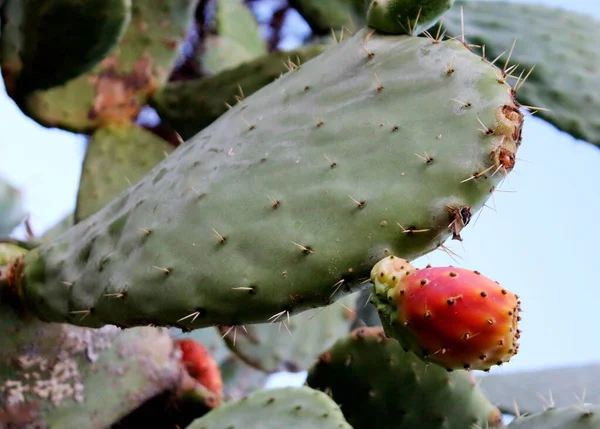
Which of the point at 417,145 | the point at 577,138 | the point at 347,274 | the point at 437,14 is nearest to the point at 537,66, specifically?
the point at 577,138

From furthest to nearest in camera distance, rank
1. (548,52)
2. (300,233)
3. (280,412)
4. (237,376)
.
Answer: (237,376) < (548,52) < (280,412) < (300,233)

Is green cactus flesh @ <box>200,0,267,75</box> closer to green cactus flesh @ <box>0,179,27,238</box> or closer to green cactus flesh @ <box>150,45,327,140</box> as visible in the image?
green cactus flesh @ <box>150,45,327,140</box>

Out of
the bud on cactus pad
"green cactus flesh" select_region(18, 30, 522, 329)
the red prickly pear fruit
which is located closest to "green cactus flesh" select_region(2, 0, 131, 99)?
"green cactus flesh" select_region(18, 30, 522, 329)

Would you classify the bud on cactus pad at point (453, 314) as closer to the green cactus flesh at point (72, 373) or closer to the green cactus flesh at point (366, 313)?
the green cactus flesh at point (72, 373)

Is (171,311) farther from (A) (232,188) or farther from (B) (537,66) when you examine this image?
(B) (537,66)

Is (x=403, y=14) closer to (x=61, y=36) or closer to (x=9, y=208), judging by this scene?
(x=61, y=36)

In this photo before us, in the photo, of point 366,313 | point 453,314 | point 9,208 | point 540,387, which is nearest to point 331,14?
point 366,313
